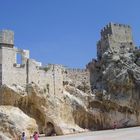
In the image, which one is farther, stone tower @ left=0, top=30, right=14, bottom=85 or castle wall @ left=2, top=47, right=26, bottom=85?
stone tower @ left=0, top=30, right=14, bottom=85

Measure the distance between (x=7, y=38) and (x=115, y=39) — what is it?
2166cm

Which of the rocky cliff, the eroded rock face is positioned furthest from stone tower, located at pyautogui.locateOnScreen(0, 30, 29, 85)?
the eroded rock face

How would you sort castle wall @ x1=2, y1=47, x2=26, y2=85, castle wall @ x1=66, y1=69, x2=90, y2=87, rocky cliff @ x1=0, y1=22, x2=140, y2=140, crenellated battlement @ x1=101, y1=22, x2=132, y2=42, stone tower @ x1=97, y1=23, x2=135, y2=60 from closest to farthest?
castle wall @ x1=2, y1=47, x2=26, y2=85 < rocky cliff @ x1=0, y1=22, x2=140, y2=140 < castle wall @ x1=66, y1=69, x2=90, y2=87 < stone tower @ x1=97, y1=23, x2=135, y2=60 < crenellated battlement @ x1=101, y1=22, x2=132, y2=42

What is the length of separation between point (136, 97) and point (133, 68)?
4398 millimetres

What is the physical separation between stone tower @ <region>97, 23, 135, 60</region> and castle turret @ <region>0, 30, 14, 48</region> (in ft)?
60.3

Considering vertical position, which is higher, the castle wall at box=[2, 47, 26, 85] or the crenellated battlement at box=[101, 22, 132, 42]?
the crenellated battlement at box=[101, 22, 132, 42]

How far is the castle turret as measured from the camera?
4272 centimetres

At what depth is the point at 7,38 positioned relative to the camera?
43031 millimetres

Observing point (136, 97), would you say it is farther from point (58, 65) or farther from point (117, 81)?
point (58, 65)

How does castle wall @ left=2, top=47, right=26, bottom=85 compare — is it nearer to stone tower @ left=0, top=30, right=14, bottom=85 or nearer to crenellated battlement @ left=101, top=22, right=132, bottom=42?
stone tower @ left=0, top=30, right=14, bottom=85

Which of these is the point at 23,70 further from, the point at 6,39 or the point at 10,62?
the point at 6,39

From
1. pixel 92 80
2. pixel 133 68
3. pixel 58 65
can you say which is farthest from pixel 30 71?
pixel 133 68

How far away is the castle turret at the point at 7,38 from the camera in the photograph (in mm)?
42719

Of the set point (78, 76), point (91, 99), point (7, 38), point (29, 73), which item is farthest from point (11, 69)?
point (91, 99)
